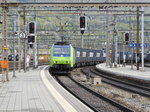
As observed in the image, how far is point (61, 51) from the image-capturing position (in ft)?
114

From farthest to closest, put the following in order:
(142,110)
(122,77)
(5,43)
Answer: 1. (122,77)
2. (5,43)
3. (142,110)

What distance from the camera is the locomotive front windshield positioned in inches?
1358

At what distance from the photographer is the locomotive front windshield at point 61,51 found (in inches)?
1358

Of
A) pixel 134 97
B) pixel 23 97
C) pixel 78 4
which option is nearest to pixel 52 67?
pixel 78 4

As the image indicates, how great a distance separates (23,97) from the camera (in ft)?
47.3

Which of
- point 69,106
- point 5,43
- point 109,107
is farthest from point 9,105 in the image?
point 5,43

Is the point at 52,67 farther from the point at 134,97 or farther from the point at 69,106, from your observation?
the point at 69,106

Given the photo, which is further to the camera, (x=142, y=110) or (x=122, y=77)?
(x=122, y=77)

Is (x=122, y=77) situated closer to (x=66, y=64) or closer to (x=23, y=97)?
(x=66, y=64)

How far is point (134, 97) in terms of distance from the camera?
58.2 ft

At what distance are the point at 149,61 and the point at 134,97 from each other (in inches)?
2249

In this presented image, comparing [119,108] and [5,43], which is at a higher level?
[5,43]

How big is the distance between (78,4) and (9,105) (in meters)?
14.2

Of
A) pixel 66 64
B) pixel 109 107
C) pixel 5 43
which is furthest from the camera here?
pixel 66 64
